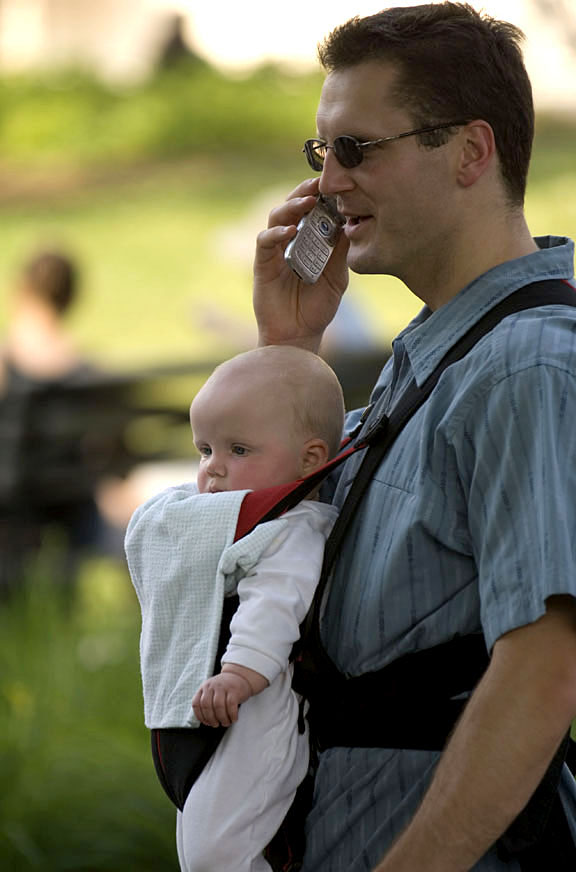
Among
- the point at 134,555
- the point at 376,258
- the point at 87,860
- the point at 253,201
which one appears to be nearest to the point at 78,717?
the point at 87,860

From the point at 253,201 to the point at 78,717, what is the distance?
10361 millimetres

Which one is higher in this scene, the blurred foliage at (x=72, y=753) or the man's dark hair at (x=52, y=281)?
the man's dark hair at (x=52, y=281)

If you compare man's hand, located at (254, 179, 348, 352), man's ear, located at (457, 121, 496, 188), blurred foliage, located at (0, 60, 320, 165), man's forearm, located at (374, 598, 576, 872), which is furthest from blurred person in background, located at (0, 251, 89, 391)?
blurred foliage, located at (0, 60, 320, 165)

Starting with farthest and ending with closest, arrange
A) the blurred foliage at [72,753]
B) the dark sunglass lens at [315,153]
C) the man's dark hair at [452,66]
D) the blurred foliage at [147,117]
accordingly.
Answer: the blurred foliage at [147,117], the blurred foliage at [72,753], the dark sunglass lens at [315,153], the man's dark hair at [452,66]

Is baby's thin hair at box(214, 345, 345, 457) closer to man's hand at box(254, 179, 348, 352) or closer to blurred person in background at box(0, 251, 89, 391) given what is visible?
man's hand at box(254, 179, 348, 352)

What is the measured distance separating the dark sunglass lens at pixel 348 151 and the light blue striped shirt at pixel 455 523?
0.77 feet

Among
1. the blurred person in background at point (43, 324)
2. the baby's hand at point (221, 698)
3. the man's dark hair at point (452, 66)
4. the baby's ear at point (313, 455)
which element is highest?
the man's dark hair at point (452, 66)

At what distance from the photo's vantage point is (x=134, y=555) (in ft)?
6.41

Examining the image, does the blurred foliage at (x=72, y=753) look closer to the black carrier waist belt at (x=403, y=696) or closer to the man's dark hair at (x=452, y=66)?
the black carrier waist belt at (x=403, y=696)

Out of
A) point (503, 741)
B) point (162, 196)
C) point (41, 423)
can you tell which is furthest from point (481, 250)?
point (162, 196)

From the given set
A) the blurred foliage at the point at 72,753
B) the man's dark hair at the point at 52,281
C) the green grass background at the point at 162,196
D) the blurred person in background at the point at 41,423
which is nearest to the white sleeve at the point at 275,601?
the blurred foliage at the point at 72,753

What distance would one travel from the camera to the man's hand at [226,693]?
5.62ft

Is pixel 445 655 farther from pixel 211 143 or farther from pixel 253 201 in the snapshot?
pixel 211 143

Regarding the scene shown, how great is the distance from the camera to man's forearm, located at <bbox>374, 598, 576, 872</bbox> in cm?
147
